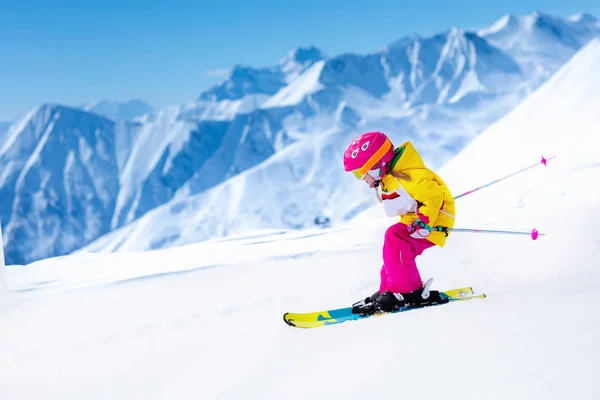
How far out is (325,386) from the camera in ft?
7.34

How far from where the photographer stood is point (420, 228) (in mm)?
3297

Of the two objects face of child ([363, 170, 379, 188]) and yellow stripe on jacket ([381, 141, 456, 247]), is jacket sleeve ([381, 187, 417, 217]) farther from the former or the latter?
face of child ([363, 170, 379, 188])

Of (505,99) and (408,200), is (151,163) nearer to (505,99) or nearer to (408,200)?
(505,99)

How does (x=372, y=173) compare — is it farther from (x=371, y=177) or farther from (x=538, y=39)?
(x=538, y=39)

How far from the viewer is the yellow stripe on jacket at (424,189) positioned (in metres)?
3.31

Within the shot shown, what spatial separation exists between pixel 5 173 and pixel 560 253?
17862 centimetres

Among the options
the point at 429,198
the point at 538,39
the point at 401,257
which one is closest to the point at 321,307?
the point at 401,257

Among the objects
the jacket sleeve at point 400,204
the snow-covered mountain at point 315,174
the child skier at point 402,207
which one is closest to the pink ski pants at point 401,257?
the child skier at point 402,207

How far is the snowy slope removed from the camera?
7.22 feet

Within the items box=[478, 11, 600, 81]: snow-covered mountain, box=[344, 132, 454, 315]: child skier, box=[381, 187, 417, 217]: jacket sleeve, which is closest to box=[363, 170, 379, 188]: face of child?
box=[344, 132, 454, 315]: child skier

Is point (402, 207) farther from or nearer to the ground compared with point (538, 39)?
nearer to the ground

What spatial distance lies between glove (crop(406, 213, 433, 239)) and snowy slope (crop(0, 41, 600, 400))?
0.48 metres

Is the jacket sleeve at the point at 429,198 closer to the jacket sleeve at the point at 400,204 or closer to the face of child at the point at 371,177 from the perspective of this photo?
the jacket sleeve at the point at 400,204

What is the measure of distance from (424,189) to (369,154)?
42cm
